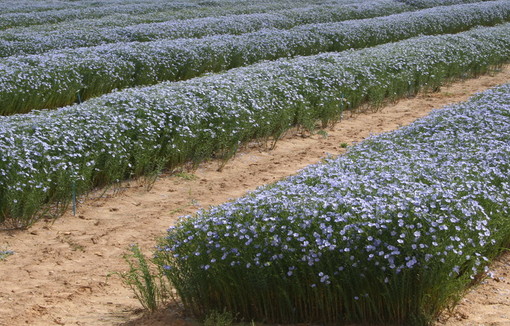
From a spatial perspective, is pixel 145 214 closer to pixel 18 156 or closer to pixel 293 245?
pixel 18 156

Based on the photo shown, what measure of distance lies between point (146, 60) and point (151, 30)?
596 cm

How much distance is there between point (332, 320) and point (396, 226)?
86cm

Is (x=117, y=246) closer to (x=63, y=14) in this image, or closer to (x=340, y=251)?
(x=340, y=251)

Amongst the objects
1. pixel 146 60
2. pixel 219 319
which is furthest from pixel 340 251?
pixel 146 60

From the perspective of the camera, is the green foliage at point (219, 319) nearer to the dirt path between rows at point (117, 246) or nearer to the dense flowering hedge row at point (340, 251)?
the dense flowering hedge row at point (340, 251)

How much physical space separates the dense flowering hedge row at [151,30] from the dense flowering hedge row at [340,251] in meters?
13.7

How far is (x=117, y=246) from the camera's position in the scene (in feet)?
23.9

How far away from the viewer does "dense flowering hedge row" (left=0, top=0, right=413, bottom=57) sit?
60.0ft

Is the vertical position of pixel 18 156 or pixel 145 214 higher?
pixel 18 156

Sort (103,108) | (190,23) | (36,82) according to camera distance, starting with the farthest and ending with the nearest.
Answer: (190,23) → (36,82) → (103,108)

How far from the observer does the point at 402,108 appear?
14.1m

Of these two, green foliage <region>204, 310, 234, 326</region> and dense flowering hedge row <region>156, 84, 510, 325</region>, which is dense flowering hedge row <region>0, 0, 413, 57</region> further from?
green foliage <region>204, 310, 234, 326</region>

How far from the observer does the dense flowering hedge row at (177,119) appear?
809 centimetres

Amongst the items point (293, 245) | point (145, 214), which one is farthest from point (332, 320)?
point (145, 214)
